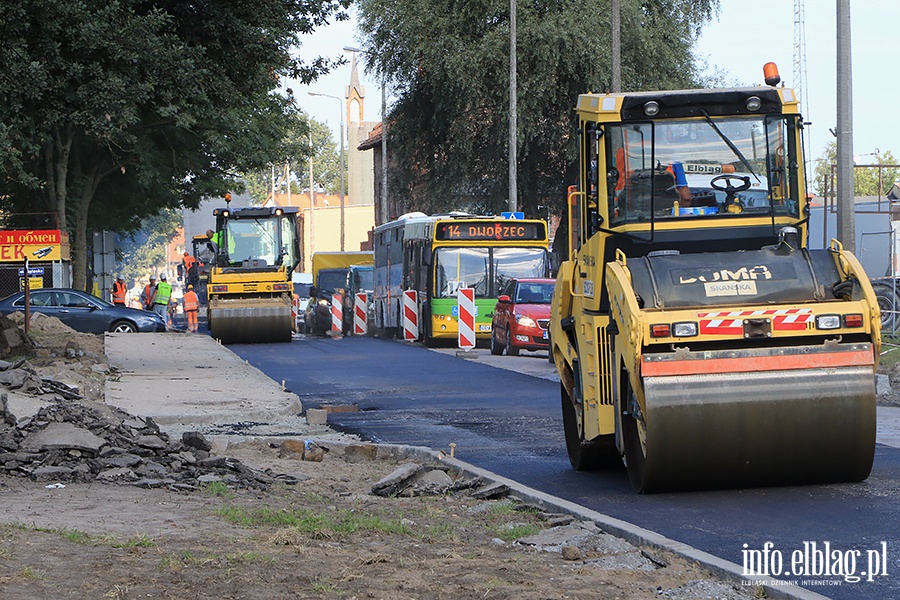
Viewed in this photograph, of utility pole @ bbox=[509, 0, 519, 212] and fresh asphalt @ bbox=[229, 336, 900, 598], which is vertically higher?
utility pole @ bbox=[509, 0, 519, 212]

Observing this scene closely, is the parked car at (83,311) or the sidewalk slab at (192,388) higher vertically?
the parked car at (83,311)

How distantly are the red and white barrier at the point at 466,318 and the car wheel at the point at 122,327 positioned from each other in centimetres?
953

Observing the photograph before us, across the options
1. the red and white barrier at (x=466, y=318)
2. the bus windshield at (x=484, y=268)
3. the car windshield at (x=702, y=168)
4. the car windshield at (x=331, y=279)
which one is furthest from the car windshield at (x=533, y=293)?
the car windshield at (x=331, y=279)

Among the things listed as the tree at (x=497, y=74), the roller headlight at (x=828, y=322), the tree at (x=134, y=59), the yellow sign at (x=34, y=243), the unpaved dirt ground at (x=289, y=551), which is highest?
the tree at (x=497, y=74)

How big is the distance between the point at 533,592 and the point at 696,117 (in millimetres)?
5000

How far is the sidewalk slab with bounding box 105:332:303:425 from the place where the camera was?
16.8 metres

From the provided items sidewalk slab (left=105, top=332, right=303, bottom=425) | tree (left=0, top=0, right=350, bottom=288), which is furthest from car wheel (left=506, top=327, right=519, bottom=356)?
tree (left=0, top=0, right=350, bottom=288)

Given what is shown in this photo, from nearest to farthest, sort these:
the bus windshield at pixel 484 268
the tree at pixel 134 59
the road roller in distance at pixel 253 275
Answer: the tree at pixel 134 59 < the bus windshield at pixel 484 268 < the road roller in distance at pixel 253 275

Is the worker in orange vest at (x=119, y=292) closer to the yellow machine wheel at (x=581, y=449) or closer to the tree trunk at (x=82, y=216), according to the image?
the tree trunk at (x=82, y=216)

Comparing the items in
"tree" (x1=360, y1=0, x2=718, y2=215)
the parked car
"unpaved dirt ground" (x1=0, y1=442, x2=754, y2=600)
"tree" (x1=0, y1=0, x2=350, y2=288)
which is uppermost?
"tree" (x1=360, y1=0, x2=718, y2=215)

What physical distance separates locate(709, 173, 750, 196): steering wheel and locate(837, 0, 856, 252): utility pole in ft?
31.4

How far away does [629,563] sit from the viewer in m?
7.40

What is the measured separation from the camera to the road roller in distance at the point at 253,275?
114ft

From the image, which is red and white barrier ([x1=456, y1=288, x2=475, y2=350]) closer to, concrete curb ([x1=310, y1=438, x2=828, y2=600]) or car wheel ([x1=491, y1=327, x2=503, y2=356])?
car wheel ([x1=491, y1=327, x2=503, y2=356])
